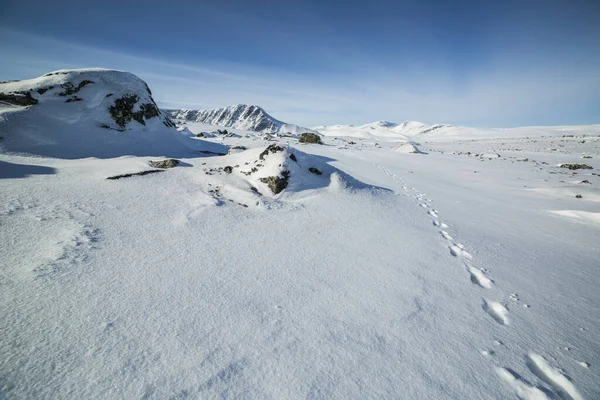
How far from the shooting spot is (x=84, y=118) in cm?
830

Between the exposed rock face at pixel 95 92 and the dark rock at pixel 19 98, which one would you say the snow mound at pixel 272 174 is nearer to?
the exposed rock face at pixel 95 92

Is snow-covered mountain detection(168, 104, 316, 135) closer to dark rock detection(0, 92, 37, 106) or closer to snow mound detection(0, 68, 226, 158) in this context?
snow mound detection(0, 68, 226, 158)

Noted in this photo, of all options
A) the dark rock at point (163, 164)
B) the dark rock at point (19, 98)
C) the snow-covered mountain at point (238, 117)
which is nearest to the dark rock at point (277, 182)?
the dark rock at point (163, 164)

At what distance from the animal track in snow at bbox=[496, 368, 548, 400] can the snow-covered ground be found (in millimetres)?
14

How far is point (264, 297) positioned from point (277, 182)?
3344mm

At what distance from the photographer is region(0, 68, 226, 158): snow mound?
7.27 meters

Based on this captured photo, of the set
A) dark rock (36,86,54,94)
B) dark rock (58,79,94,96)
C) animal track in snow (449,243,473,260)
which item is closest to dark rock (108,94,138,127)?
dark rock (58,79,94,96)

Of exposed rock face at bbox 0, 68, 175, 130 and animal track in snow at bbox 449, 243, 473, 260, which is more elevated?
exposed rock face at bbox 0, 68, 175, 130

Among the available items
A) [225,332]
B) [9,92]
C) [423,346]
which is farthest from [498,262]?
[9,92]

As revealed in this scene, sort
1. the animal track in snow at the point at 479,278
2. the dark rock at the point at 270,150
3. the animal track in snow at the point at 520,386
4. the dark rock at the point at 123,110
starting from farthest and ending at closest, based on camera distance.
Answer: the dark rock at the point at 123,110, the dark rock at the point at 270,150, the animal track in snow at the point at 479,278, the animal track in snow at the point at 520,386

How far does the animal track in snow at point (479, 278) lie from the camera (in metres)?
3.67

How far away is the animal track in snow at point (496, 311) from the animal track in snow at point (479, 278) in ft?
1.41

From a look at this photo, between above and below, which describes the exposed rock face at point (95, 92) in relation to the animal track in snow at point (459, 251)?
above

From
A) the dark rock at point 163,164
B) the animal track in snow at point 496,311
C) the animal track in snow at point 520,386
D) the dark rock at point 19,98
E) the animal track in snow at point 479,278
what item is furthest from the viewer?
the dark rock at point 19,98
